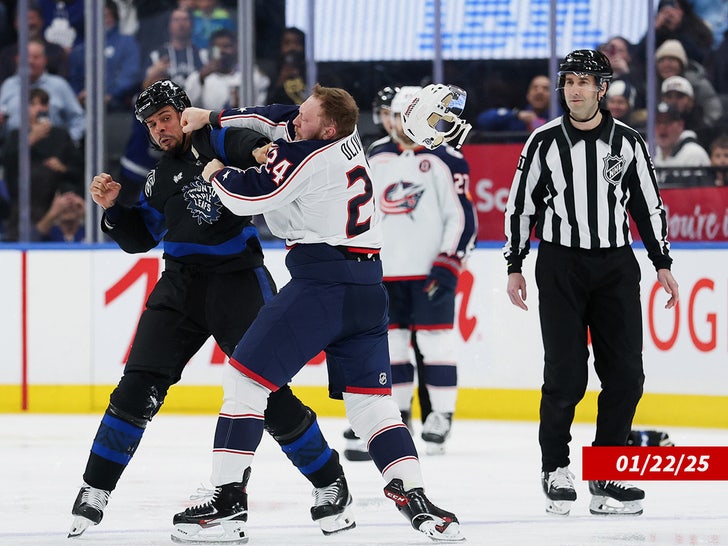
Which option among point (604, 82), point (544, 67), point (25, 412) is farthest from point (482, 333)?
point (604, 82)

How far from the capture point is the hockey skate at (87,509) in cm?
401

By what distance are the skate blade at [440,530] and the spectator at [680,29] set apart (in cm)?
480

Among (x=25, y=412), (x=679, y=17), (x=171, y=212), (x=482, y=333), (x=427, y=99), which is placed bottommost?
(x=25, y=412)

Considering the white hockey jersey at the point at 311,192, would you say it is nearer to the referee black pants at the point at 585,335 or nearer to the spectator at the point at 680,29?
the referee black pants at the point at 585,335

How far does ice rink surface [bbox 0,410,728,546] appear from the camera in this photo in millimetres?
4078

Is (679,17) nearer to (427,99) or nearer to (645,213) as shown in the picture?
(645,213)

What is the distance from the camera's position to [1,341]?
7.70 metres

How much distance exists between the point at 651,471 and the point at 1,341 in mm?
3919

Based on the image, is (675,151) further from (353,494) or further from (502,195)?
(353,494)

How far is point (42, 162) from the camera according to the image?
883 centimetres

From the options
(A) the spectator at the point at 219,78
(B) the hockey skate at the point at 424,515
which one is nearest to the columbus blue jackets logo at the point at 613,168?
(B) the hockey skate at the point at 424,515

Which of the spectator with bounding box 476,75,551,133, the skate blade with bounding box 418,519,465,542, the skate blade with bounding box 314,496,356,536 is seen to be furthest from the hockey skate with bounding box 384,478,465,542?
the spectator with bounding box 476,75,551,133

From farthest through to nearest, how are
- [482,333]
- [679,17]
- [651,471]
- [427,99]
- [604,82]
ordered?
1. [679,17]
2. [482,333]
3. [651,471]
4. [604,82]
5. [427,99]

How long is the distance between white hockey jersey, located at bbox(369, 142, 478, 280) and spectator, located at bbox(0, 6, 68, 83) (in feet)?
11.6
